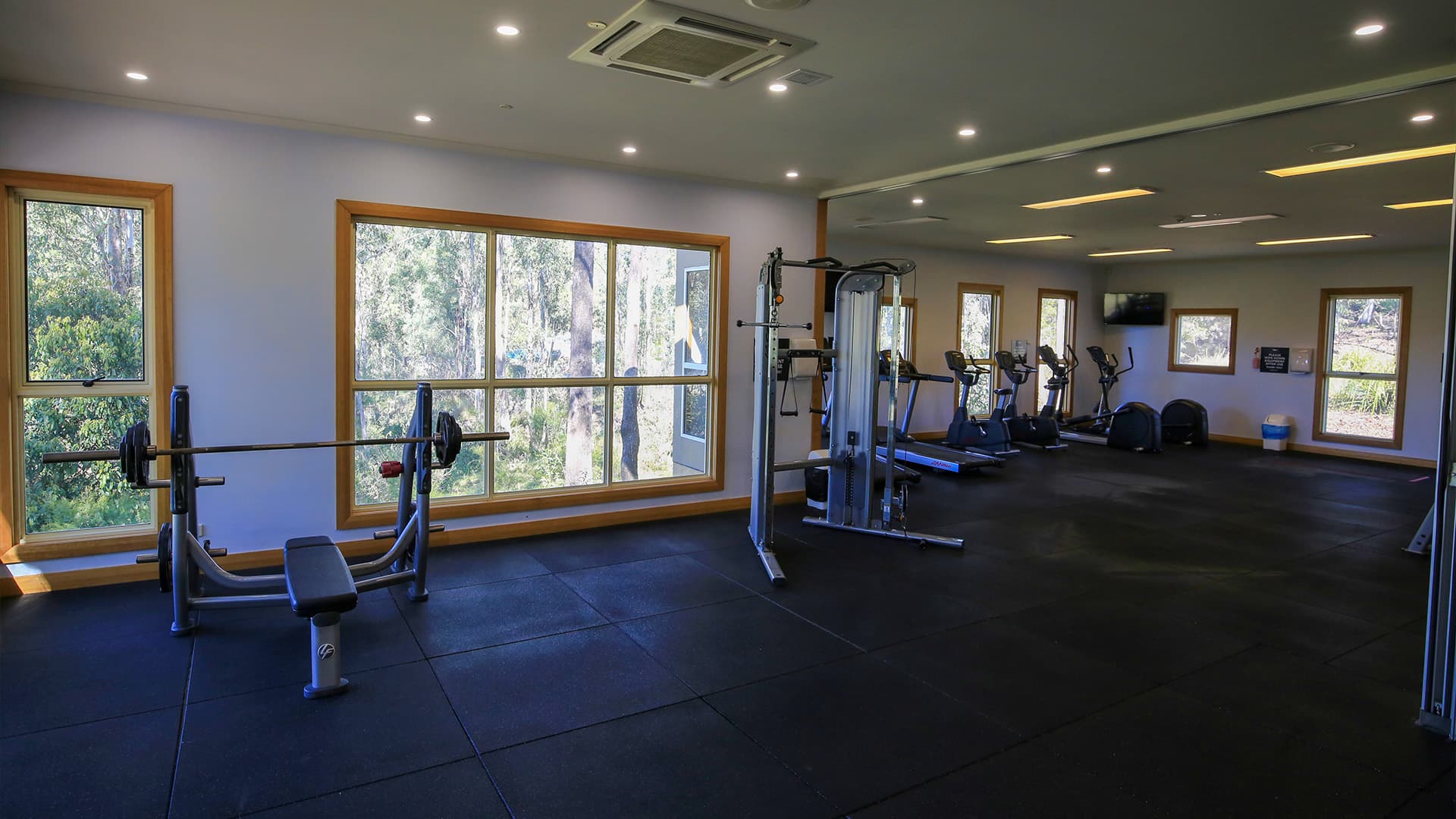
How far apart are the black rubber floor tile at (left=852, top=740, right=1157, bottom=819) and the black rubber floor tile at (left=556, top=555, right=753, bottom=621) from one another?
1.87 meters

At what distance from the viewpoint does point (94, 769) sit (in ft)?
8.55

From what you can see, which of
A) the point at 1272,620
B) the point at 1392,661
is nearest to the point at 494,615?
the point at 1272,620

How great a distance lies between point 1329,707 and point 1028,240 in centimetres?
728

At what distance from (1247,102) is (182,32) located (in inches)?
190

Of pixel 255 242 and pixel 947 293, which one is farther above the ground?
pixel 947 293

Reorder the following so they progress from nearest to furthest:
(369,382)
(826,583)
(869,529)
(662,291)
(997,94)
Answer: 1. (997,94)
2. (826,583)
3. (369,382)
4. (869,529)
5. (662,291)

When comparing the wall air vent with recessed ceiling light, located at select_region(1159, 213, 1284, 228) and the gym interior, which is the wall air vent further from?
recessed ceiling light, located at select_region(1159, 213, 1284, 228)

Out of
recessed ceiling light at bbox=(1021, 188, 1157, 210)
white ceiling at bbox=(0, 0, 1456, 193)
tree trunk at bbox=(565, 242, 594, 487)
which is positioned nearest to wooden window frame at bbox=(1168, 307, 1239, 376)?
recessed ceiling light at bbox=(1021, 188, 1157, 210)

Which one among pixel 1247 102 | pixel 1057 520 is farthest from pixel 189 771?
pixel 1057 520

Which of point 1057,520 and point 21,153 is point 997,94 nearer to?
point 1057,520

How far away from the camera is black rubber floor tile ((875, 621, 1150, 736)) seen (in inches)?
124

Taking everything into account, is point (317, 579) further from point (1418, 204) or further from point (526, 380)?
point (1418, 204)

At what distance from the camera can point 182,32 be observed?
327 centimetres

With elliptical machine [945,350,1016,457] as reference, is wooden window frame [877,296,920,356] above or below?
above
